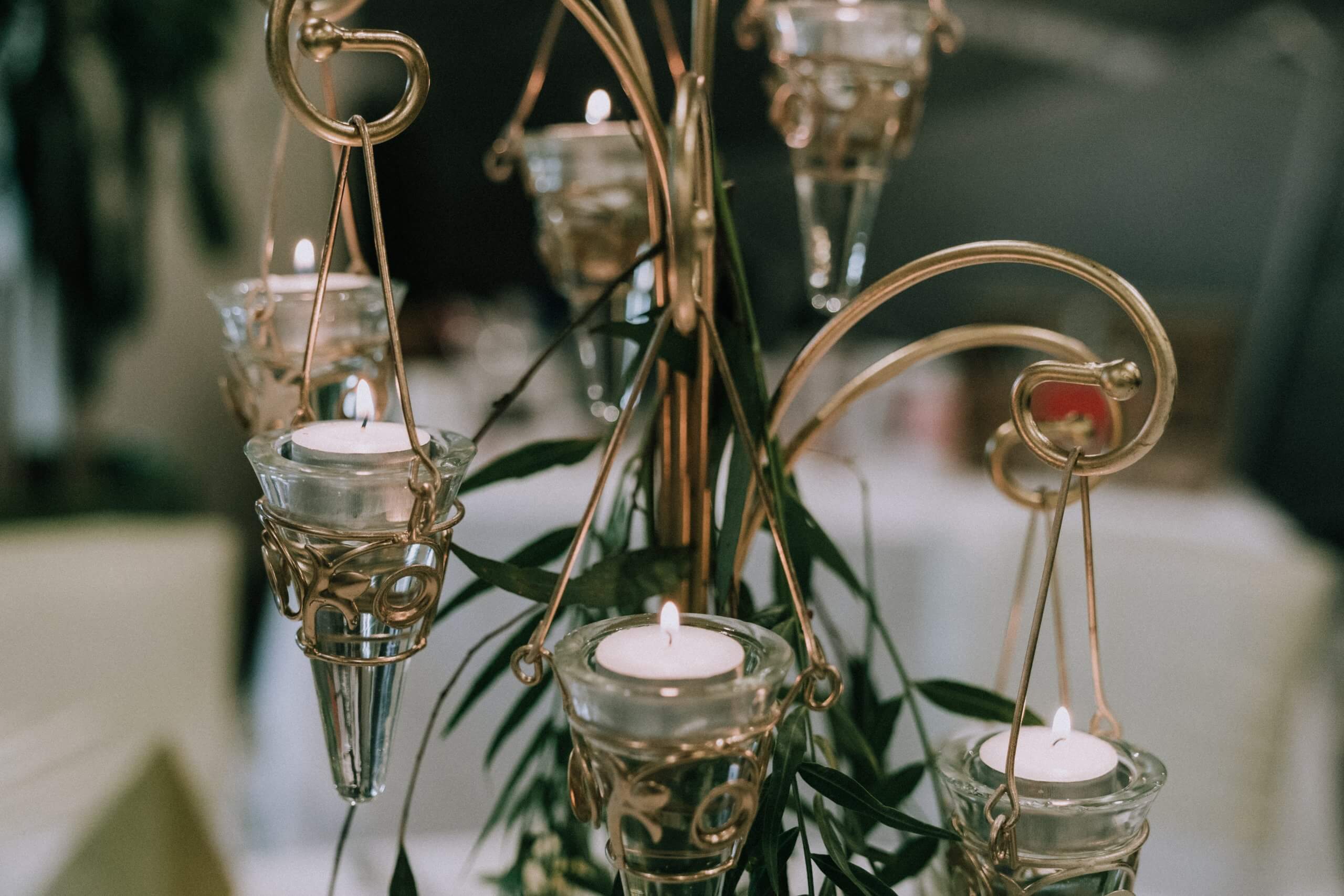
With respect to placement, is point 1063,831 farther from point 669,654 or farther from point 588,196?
point 588,196

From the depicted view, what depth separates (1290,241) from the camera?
2.20 meters

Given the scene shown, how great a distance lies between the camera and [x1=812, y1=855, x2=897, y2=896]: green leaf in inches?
16.2

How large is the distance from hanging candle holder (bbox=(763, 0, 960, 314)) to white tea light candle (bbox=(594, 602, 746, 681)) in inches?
10.4

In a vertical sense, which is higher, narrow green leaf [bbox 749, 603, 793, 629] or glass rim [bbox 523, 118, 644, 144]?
glass rim [bbox 523, 118, 644, 144]

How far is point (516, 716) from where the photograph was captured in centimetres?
57

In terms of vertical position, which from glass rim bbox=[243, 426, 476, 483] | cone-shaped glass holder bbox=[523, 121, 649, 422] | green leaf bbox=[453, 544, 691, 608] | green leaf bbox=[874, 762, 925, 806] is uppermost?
cone-shaped glass holder bbox=[523, 121, 649, 422]

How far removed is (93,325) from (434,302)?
68 centimetres

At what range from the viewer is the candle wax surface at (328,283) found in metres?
0.49

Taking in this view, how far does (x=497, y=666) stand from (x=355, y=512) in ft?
0.56

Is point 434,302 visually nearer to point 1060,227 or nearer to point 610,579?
point 1060,227

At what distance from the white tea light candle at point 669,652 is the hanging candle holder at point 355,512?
71 millimetres

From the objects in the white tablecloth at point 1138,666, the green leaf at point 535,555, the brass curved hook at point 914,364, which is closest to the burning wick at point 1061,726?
the brass curved hook at point 914,364

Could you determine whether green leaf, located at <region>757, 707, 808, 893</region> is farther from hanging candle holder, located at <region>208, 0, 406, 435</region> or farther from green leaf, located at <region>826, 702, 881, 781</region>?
hanging candle holder, located at <region>208, 0, 406, 435</region>

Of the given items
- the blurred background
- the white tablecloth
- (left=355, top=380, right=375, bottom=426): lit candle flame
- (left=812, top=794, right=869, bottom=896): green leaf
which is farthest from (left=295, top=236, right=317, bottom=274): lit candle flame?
the white tablecloth
